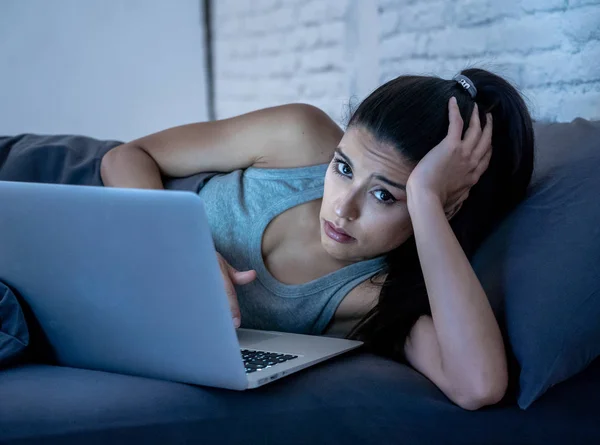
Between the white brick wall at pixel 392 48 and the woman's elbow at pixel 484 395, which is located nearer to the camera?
the woman's elbow at pixel 484 395

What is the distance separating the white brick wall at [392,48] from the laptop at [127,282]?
869 mm

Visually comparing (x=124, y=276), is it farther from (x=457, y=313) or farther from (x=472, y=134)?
(x=472, y=134)

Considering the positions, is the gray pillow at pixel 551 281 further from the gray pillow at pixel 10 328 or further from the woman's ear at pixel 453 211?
the gray pillow at pixel 10 328

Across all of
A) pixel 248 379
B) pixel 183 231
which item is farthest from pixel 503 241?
pixel 183 231

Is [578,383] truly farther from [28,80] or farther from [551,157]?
[28,80]

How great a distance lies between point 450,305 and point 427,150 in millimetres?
290

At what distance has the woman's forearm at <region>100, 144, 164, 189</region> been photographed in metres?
1.63

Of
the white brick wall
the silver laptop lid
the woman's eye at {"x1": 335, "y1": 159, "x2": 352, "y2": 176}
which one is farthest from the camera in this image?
the white brick wall

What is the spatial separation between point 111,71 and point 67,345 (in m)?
2.73

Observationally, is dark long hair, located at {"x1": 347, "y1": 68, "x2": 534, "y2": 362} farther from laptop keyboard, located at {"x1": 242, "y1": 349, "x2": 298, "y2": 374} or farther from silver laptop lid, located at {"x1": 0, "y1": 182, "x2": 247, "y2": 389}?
silver laptop lid, located at {"x1": 0, "y1": 182, "x2": 247, "y2": 389}

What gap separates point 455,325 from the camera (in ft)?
3.83

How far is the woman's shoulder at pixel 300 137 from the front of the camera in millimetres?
1619

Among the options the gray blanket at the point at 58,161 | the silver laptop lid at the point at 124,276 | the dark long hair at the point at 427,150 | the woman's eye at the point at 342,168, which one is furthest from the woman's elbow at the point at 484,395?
the gray blanket at the point at 58,161

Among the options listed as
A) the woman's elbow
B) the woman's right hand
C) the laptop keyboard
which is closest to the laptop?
the laptop keyboard
